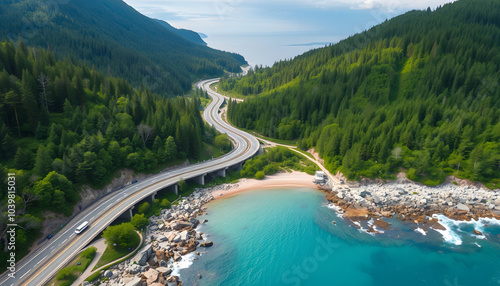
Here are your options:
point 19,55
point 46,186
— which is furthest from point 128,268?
point 19,55

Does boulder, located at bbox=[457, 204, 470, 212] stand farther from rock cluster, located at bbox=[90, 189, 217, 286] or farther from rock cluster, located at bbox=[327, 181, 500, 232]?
A: rock cluster, located at bbox=[90, 189, 217, 286]

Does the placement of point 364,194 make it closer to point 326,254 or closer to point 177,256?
point 326,254

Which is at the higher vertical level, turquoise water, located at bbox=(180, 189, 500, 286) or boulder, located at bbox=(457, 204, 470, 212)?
boulder, located at bbox=(457, 204, 470, 212)

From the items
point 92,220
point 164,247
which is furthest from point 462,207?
point 92,220

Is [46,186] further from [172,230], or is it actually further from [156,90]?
[156,90]

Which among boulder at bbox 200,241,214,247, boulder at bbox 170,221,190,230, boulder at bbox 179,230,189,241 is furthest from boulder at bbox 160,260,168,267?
boulder at bbox 170,221,190,230
